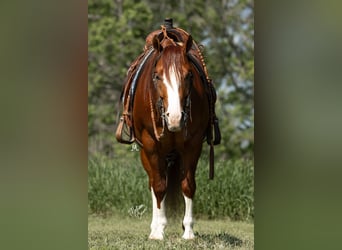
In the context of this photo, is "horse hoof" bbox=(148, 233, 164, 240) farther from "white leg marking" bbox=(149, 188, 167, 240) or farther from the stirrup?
the stirrup

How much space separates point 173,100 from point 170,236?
44.9 inches

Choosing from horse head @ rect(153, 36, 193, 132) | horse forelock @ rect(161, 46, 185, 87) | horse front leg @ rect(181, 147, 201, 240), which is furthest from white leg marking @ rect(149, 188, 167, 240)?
horse forelock @ rect(161, 46, 185, 87)

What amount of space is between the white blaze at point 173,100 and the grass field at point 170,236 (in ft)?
3.06

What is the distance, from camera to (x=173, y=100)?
3.31 m

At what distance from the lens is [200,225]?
15.8 ft

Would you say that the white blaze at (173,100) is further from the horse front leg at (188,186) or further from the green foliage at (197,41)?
the green foliage at (197,41)

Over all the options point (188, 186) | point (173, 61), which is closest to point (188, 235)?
point (188, 186)

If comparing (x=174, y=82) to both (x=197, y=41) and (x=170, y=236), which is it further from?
(x=197, y=41)

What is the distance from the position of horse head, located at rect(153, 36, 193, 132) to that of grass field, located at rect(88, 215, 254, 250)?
3.11 feet
